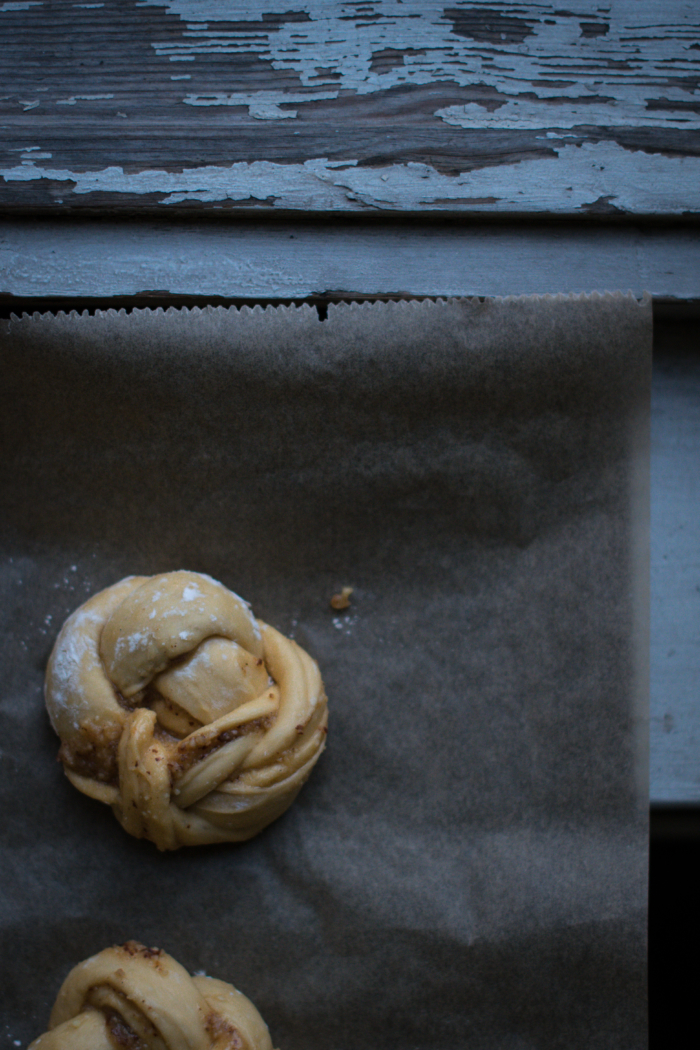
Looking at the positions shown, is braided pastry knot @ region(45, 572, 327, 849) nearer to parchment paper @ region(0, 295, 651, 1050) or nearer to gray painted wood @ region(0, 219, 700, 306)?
parchment paper @ region(0, 295, 651, 1050)

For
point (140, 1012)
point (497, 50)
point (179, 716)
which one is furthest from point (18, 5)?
point (140, 1012)

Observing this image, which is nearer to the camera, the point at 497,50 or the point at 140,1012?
the point at 140,1012

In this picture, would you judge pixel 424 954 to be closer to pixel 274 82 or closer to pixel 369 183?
pixel 369 183

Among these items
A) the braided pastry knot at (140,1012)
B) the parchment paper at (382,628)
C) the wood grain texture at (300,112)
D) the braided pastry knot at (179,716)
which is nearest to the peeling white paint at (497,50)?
the wood grain texture at (300,112)

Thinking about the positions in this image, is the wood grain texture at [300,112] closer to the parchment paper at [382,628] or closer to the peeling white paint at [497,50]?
the peeling white paint at [497,50]

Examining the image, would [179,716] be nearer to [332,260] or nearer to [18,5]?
[332,260]

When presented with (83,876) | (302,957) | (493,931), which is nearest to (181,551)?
(83,876)
